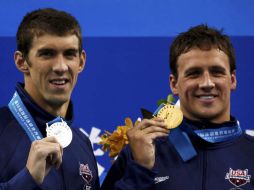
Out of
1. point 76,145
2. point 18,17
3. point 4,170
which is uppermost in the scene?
point 18,17

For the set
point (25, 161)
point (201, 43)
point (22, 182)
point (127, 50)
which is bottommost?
point (22, 182)

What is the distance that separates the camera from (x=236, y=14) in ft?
15.4

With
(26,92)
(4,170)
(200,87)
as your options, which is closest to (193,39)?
(200,87)

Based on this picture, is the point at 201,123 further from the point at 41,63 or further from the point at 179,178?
the point at 41,63

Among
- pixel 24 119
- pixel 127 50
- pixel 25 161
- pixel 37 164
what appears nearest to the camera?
pixel 37 164

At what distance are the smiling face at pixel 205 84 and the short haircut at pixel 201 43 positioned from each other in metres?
0.03

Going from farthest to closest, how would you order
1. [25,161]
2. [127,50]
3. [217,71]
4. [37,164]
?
[127,50] < [217,71] < [25,161] < [37,164]

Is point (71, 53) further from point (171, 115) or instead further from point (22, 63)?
point (171, 115)

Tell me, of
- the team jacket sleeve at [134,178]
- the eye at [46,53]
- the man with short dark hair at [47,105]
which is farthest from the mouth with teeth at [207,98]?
the eye at [46,53]

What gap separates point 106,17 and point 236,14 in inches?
33.1

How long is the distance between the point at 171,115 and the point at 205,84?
22 centimetres

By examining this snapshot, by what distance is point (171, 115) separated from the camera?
3.14 m

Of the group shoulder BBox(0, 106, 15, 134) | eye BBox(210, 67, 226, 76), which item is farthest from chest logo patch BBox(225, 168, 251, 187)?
shoulder BBox(0, 106, 15, 134)

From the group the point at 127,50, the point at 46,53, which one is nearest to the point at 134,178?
the point at 46,53
